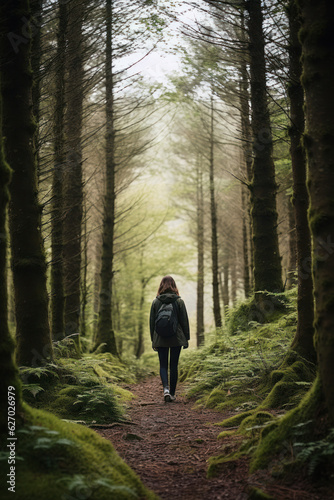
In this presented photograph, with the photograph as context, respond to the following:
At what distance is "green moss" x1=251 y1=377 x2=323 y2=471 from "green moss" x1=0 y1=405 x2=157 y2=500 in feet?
3.14

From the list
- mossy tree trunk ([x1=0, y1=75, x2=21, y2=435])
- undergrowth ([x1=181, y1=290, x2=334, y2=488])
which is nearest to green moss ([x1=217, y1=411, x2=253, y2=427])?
undergrowth ([x1=181, y1=290, x2=334, y2=488])

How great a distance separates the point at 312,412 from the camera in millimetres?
3064

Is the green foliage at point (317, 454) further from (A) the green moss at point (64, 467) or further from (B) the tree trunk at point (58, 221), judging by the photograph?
(B) the tree trunk at point (58, 221)

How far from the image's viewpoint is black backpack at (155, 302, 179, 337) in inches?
277

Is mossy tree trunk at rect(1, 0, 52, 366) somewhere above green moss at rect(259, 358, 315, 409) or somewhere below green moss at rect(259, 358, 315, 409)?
above

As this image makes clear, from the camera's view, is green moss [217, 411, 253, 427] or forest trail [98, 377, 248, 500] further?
green moss [217, 411, 253, 427]

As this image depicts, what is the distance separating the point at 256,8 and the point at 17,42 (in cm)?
490

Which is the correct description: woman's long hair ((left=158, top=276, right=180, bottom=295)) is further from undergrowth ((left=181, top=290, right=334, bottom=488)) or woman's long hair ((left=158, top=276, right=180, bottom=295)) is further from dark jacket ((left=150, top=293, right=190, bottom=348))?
undergrowth ((left=181, top=290, right=334, bottom=488))

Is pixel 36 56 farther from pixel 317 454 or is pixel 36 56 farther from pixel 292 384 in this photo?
pixel 317 454

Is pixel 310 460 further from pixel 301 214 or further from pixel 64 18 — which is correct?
pixel 64 18

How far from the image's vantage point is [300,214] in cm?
518

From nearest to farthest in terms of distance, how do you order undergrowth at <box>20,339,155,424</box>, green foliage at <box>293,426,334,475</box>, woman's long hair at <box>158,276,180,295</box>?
1. green foliage at <box>293,426,334,475</box>
2. undergrowth at <box>20,339,155,424</box>
3. woman's long hair at <box>158,276,180,295</box>

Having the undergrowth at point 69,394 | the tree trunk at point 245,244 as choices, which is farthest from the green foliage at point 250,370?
the tree trunk at point 245,244

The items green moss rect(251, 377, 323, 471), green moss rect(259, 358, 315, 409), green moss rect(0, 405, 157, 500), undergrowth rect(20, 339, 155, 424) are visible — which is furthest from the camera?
undergrowth rect(20, 339, 155, 424)
